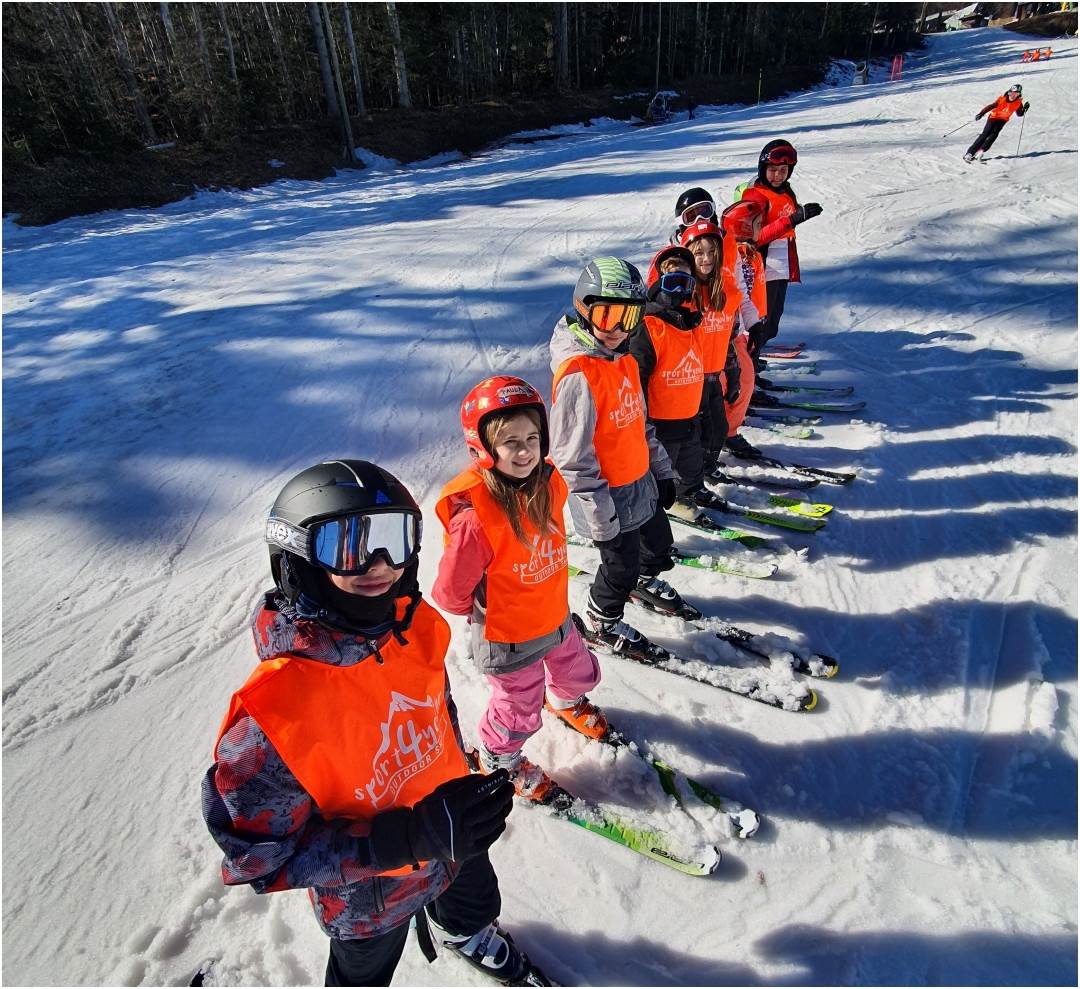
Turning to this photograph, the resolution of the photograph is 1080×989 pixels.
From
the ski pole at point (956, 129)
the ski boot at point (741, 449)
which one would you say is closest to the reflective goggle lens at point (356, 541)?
the ski boot at point (741, 449)

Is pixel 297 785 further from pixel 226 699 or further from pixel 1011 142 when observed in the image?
pixel 1011 142

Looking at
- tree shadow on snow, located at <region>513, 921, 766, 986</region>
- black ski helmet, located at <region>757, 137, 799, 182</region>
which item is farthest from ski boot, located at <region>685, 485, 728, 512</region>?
black ski helmet, located at <region>757, 137, 799, 182</region>

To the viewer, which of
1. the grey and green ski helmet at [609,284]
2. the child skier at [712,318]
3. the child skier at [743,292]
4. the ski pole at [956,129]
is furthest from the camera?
the ski pole at [956,129]

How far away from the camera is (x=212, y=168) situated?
1769 centimetres

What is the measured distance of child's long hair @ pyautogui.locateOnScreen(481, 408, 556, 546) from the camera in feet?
7.06

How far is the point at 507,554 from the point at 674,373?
2.00m

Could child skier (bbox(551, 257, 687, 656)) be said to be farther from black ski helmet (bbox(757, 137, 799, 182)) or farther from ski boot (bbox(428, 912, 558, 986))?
black ski helmet (bbox(757, 137, 799, 182))

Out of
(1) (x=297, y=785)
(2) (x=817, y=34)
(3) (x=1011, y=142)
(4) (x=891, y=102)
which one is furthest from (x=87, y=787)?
(2) (x=817, y=34)

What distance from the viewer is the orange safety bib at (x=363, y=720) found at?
1360mm

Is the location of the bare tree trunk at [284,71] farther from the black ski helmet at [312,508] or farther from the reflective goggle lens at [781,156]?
the black ski helmet at [312,508]

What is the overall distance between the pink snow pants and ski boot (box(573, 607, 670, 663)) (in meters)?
0.63

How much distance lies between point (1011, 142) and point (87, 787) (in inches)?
761

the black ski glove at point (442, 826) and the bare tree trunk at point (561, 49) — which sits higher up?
the bare tree trunk at point (561, 49)

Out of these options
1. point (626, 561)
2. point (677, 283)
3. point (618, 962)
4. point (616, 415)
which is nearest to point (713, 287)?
point (677, 283)
